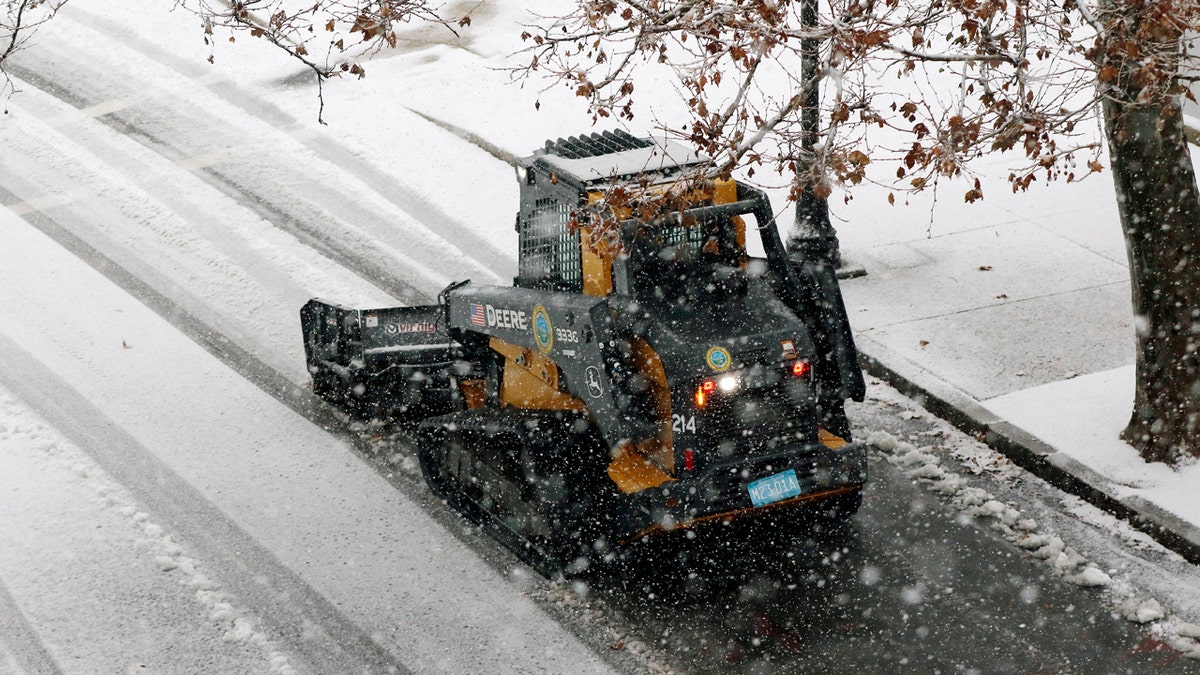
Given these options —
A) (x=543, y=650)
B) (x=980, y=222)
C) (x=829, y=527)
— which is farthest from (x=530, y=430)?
(x=980, y=222)

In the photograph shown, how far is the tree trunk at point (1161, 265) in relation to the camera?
912 cm

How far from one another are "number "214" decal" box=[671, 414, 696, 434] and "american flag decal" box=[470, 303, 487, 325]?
193 centimetres

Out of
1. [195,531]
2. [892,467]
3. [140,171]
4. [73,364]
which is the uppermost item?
[140,171]

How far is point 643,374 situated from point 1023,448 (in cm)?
342

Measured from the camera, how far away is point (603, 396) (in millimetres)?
8422

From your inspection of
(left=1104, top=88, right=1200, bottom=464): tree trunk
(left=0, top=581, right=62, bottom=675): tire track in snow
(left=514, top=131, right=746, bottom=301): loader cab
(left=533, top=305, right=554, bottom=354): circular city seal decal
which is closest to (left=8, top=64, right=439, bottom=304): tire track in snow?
(left=514, top=131, right=746, bottom=301): loader cab

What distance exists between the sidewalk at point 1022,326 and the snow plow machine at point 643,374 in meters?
2.09

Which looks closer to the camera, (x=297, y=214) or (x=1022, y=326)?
(x=1022, y=326)

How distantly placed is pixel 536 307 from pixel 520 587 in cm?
183

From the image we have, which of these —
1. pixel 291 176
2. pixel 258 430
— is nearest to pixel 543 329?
pixel 258 430

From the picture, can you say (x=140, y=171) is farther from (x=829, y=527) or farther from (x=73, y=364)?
(x=829, y=527)

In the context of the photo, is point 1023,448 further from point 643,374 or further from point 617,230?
point 617,230

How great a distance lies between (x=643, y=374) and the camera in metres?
8.52

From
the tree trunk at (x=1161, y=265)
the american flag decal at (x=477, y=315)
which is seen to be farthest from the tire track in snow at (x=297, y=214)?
the tree trunk at (x=1161, y=265)
